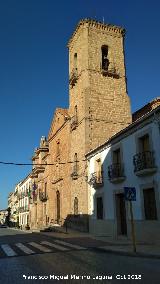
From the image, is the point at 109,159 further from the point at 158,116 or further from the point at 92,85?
the point at 92,85

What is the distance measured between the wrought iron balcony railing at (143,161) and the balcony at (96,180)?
4589mm

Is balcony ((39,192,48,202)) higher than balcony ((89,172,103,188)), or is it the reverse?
balcony ((89,172,103,188))

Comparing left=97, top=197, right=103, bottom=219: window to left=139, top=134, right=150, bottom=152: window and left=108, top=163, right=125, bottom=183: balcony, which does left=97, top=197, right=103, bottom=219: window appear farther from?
left=139, top=134, right=150, bottom=152: window

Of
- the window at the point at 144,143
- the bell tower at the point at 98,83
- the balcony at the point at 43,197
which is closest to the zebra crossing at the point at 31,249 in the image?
the window at the point at 144,143

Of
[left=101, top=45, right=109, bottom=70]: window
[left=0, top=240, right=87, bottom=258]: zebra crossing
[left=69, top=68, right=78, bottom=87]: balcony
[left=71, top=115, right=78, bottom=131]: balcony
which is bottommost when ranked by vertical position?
[left=0, top=240, right=87, bottom=258]: zebra crossing

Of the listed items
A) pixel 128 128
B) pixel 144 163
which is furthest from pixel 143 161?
pixel 128 128

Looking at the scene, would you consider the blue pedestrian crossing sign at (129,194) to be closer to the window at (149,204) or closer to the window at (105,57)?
the window at (149,204)

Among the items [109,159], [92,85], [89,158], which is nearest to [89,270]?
[109,159]

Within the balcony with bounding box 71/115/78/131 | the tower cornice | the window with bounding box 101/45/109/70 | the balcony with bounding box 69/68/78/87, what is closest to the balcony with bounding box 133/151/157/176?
the balcony with bounding box 71/115/78/131

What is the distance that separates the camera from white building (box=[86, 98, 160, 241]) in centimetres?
1429

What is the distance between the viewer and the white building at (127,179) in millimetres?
14288

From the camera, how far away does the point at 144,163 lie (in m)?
14.8

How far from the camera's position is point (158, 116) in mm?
14203

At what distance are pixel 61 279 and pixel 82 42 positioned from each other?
78.8 feet
